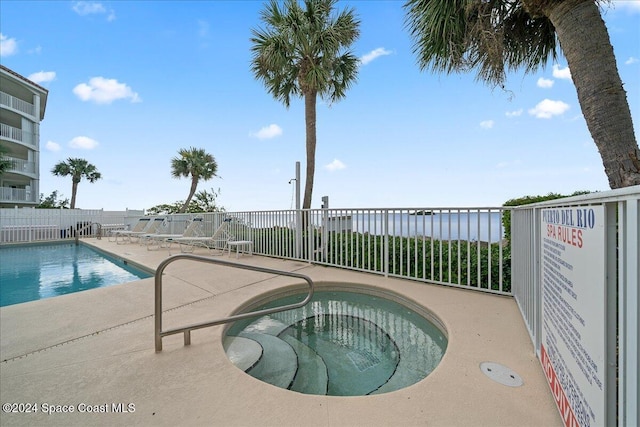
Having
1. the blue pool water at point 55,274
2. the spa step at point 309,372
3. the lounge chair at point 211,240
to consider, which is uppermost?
the lounge chair at point 211,240

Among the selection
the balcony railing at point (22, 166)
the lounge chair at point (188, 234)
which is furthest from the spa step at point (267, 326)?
the balcony railing at point (22, 166)

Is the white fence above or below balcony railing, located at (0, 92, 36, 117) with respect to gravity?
below

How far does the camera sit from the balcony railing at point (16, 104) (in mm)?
16312

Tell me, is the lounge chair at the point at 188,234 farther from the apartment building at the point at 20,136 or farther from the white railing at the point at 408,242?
the apartment building at the point at 20,136

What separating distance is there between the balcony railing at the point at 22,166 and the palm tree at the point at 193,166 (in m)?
9.81

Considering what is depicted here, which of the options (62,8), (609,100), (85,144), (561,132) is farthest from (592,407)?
(85,144)

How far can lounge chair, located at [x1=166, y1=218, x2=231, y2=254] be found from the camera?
6977mm

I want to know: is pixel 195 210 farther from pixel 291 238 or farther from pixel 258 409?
pixel 258 409

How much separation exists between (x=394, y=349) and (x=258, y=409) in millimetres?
1436

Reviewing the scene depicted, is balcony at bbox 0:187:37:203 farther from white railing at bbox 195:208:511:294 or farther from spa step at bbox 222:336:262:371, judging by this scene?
spa step at bbox 222:336:262:371

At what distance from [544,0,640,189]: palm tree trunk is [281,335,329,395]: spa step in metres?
3.52

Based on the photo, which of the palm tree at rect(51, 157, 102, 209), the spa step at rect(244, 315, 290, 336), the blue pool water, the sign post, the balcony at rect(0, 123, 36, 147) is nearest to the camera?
the sign post

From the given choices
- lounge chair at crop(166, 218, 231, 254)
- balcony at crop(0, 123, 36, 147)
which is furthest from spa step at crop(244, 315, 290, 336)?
balcony at crop(0, 123, 36, 147)

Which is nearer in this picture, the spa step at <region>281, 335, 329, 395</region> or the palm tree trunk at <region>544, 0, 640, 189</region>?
the spa step at <region>281, 335, 329, 395</region>
